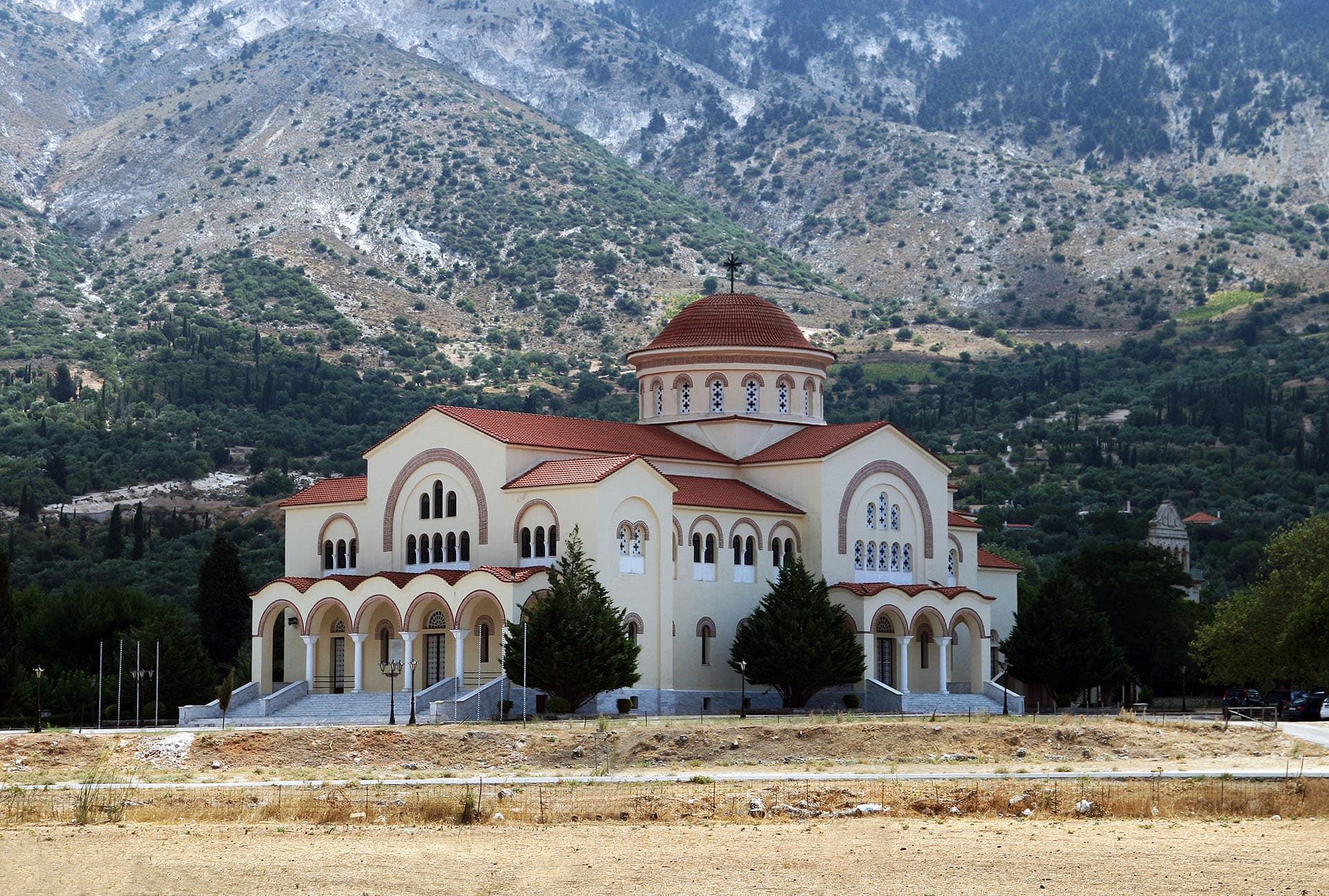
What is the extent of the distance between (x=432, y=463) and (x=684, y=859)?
41.4 meters

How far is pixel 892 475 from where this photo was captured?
260ft

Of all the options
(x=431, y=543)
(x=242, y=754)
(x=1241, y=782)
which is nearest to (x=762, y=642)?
(x=431, y=543)

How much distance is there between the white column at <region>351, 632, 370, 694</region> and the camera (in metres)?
71.5

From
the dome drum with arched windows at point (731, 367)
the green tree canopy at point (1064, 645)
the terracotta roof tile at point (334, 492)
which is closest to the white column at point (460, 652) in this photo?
the terracotta roof tile at point (334, 492)

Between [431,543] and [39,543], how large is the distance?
5152 cm

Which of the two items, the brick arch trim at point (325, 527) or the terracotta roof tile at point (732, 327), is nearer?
the brick arch trim at point (325, 527)

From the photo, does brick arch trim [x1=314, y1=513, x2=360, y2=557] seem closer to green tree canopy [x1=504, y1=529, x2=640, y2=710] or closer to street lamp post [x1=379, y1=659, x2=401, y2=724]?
street lamp post [x1=379, y1=659, x2=401, y2=724]

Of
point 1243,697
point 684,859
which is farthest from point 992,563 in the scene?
point 684,859

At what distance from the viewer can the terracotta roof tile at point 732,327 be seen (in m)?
83.3

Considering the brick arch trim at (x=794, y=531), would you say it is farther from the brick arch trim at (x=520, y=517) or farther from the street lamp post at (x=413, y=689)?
the street lamp post at (x=413, y=689)

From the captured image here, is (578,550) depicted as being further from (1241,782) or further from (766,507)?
(1241,782)

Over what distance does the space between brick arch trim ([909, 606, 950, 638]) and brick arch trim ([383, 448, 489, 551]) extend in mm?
16868

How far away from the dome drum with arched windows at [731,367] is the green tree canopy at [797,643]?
1171 cm

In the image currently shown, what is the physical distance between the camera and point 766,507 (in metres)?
75.9
